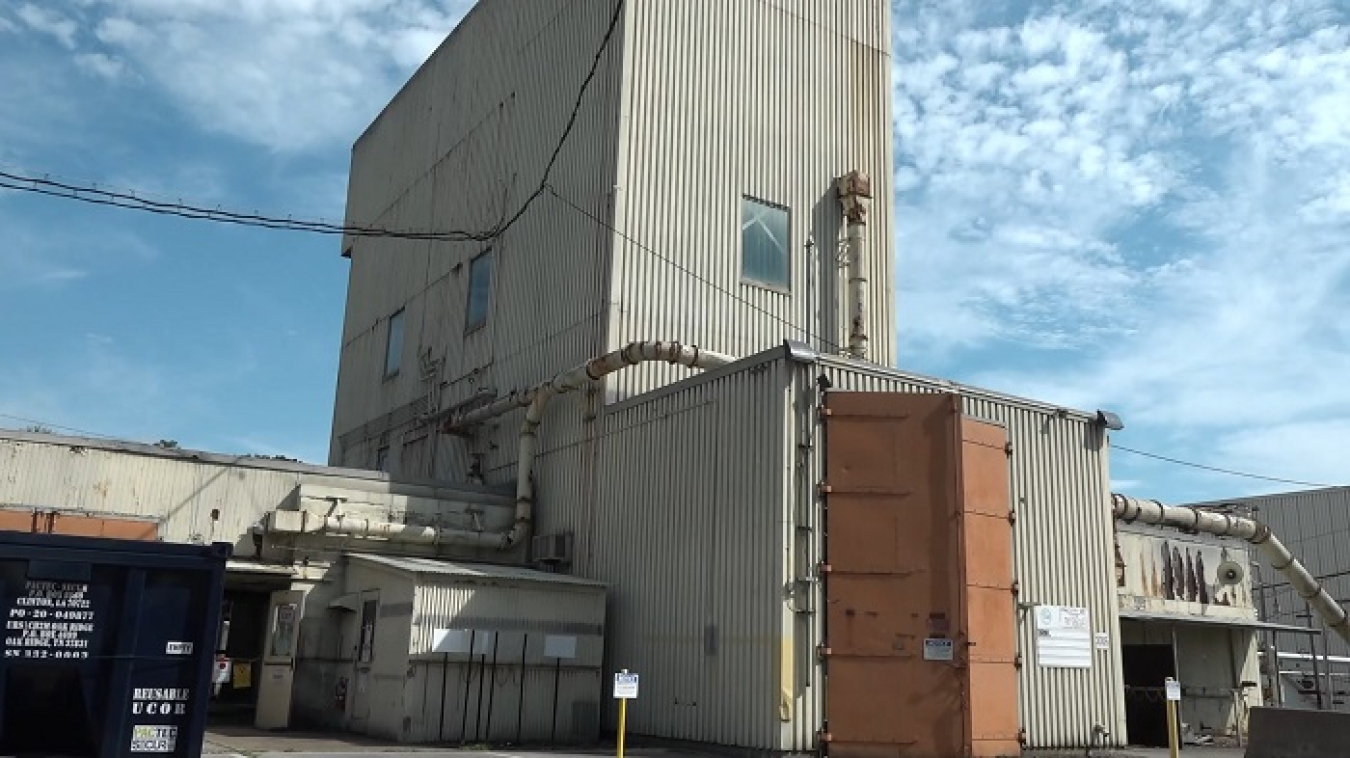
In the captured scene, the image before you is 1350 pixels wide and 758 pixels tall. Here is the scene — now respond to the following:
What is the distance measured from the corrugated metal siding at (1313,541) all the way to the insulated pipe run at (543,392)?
2950 cm

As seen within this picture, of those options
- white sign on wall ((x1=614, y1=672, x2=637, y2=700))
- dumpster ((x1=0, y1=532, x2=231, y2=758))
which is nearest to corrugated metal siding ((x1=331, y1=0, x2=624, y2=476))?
white sign on wall ((x1=614, y1=672, x2=637, y2=700))

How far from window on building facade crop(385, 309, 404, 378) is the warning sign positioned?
87.4ft

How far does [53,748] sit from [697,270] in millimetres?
18770

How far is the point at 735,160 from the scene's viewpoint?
2775 cm

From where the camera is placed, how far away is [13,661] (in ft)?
30.3

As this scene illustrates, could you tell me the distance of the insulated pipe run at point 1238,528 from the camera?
27734 millimetres

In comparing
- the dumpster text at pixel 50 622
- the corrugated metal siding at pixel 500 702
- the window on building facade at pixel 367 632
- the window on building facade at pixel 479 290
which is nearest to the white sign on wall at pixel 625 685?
the corrugated metal siding at pixel 500 702

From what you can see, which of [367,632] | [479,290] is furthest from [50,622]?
[479,290]

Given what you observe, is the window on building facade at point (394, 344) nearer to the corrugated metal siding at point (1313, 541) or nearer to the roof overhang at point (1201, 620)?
the roof overhang at point (1201, 620)

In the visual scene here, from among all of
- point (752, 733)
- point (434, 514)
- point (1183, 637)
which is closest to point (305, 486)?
point (434, 514)

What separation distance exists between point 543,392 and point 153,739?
16.4 meters

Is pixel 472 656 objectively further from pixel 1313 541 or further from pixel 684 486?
pixel 1313 541

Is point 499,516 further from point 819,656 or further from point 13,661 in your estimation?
point 13,661

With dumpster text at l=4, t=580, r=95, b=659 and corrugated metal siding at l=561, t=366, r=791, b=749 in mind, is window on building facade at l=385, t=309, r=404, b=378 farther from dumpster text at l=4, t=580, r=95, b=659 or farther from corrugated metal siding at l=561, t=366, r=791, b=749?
dumpster text at l=4, t=580, r=95, b=659
